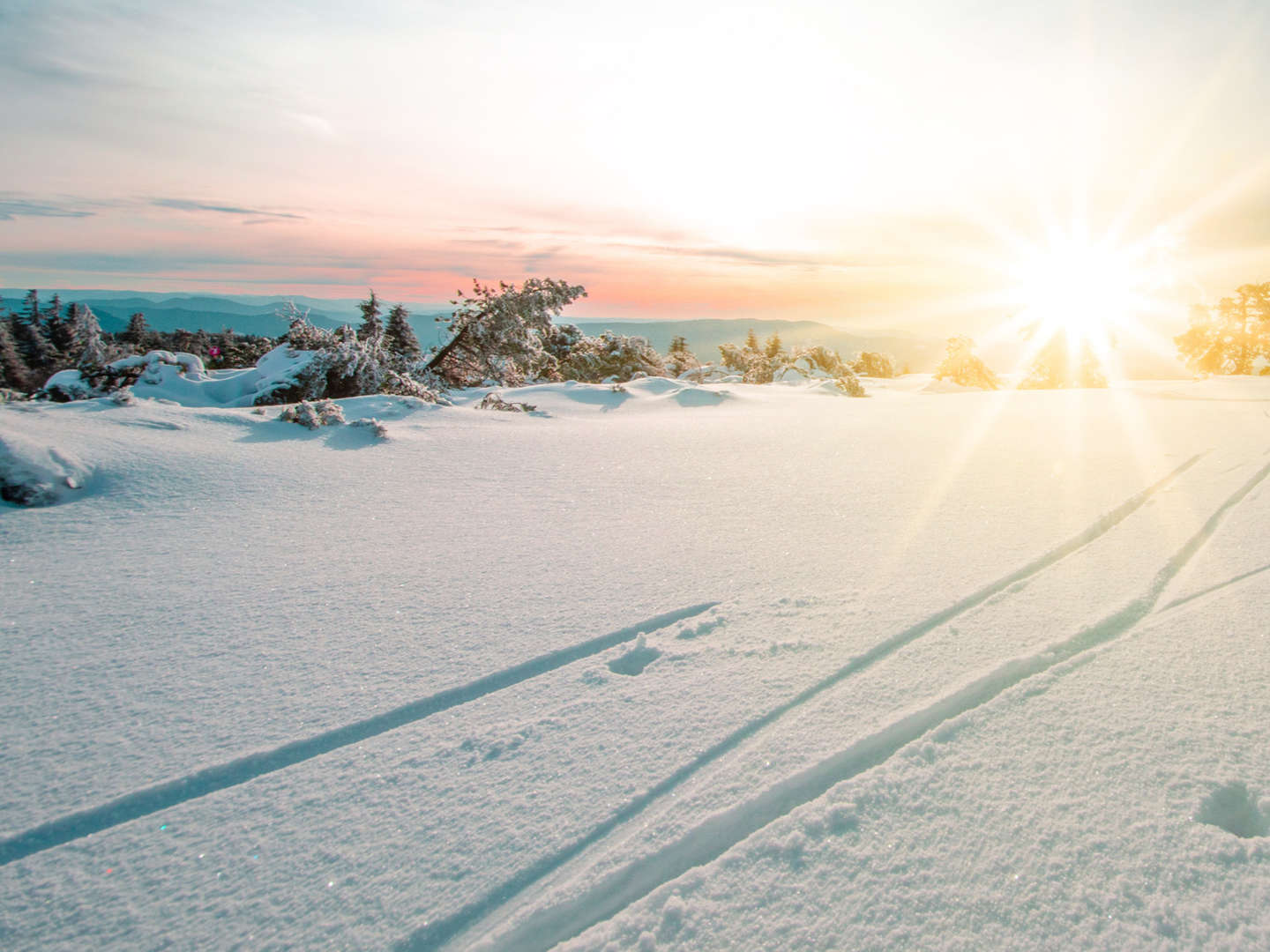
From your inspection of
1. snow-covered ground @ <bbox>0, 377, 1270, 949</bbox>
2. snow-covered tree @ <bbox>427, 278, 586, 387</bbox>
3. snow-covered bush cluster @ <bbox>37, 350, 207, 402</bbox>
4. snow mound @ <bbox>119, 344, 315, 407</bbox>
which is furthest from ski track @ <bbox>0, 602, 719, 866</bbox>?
snow-covered tree @ <bbox>427, 278, 586, 387</bbox>

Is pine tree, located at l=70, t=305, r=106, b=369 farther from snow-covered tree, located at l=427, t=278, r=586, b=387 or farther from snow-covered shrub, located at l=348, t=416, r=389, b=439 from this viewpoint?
snow-covered shrub, located at l=348, t=416, r=389, b=439

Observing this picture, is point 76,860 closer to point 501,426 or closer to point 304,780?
point 304,780

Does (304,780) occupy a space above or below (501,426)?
below

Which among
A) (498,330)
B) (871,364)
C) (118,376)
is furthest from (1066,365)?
(118,376)

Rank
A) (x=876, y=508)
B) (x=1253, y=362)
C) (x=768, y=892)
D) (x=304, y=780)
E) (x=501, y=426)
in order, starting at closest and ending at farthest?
(x=768, y=892) < (x=304, y=780) < (x=876, y=508) < (x=501, y=426) < (x=1253, y=362)

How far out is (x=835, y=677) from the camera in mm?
1813

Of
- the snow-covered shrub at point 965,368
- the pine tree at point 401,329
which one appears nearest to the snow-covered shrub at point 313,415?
the pine tree at point 401,329

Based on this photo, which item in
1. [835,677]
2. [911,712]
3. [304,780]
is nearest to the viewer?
[304,780]

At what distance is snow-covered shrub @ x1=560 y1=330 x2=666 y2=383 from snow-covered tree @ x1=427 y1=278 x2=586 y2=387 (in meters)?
5.48

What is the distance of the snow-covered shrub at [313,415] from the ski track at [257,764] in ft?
12.1

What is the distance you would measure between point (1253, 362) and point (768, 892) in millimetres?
26041

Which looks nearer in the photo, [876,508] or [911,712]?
[911,712]

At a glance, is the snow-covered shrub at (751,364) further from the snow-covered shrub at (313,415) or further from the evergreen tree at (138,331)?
the evergreen tree at (138,331)

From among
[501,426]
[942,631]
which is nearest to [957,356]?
[501,426]
